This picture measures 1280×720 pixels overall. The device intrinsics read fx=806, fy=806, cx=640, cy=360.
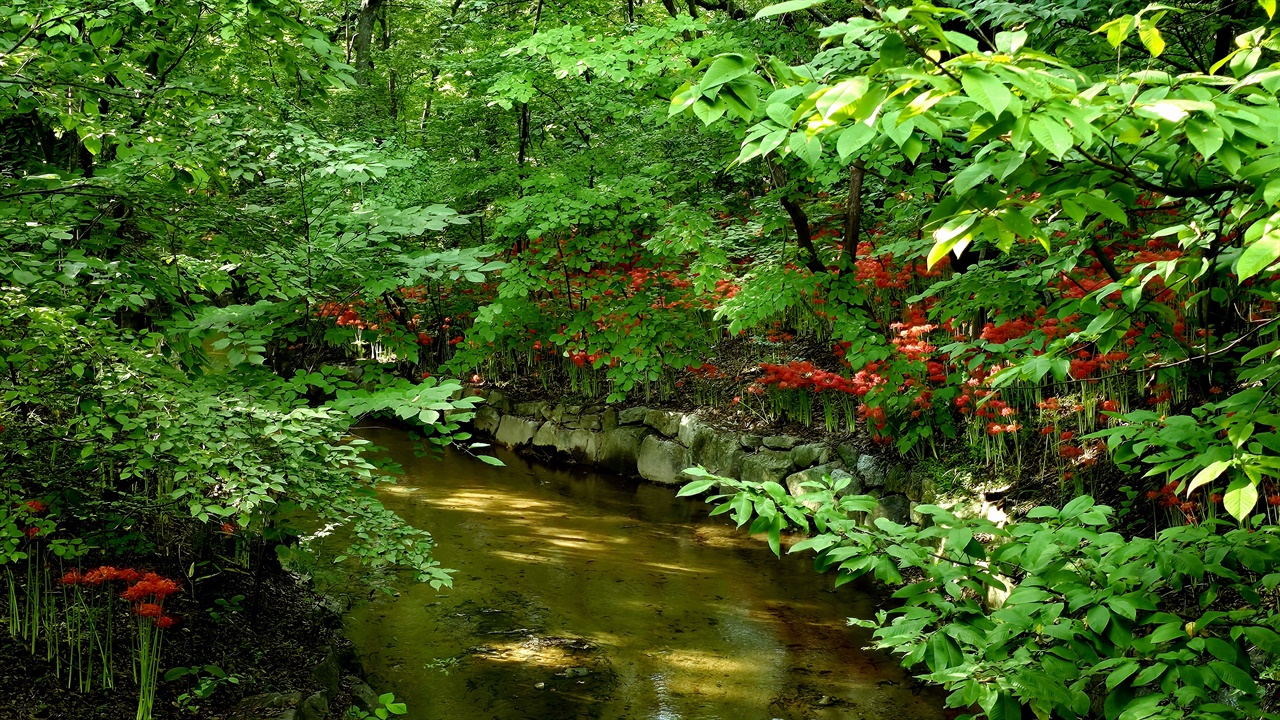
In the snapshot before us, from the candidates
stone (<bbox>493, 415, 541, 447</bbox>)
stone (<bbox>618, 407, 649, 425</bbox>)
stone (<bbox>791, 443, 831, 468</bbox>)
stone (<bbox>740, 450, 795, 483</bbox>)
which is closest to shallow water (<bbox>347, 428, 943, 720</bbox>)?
stone (<bbox>740, 450, 795, 483</bbox>)

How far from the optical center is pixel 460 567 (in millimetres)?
5949

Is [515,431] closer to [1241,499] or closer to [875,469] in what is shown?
[875,469]

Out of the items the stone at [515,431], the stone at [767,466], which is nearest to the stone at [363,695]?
the stone at [767,466]

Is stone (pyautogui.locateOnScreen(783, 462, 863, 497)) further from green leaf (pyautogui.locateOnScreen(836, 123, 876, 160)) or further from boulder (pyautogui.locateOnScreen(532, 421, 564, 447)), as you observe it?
green leaf (pyautogui.locateOnScreen(836, 123, 876, 160))

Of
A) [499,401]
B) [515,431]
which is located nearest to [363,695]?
[515,431]

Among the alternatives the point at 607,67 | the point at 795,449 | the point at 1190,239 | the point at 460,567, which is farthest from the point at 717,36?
the point at 1190,239

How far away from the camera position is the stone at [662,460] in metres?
8.00

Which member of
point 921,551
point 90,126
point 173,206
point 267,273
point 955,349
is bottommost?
point 921,551

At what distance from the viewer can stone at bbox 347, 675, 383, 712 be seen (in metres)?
3.69

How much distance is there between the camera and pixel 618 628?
5039 millimetres

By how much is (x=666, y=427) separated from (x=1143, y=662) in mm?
6810

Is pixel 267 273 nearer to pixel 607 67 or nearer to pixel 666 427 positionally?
pixel 607 67

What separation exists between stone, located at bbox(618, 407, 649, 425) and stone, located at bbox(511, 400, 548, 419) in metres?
1.10

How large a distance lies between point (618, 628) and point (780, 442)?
2641 mm
